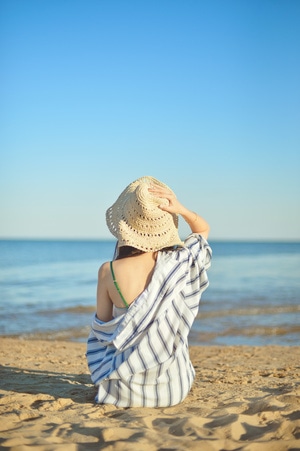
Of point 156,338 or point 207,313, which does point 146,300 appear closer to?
point 156,338

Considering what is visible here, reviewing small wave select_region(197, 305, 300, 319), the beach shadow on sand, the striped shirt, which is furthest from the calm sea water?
the striped shirt

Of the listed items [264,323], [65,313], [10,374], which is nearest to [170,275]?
[10,374]

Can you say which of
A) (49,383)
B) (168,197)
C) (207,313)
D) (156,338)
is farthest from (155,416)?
(207,313)

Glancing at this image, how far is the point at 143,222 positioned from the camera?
351 cm

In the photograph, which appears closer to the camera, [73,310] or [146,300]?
[146,300]

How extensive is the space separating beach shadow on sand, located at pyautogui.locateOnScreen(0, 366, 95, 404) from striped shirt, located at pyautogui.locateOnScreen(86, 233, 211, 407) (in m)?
0.45

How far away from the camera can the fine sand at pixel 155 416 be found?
9.24ft

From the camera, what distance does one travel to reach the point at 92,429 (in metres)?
3.06

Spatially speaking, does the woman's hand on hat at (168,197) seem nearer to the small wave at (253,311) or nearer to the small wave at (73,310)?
the small wave at (253,311)

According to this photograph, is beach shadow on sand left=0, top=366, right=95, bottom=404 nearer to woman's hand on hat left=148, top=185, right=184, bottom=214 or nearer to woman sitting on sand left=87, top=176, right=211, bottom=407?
woman sitting on sand left=87, top=176, right=211, bottom=407

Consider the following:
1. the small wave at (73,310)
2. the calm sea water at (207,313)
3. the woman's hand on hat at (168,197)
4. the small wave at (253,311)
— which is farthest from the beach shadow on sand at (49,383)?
the small wave at (253,311)

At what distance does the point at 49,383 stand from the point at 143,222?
213cm

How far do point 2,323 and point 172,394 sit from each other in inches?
319

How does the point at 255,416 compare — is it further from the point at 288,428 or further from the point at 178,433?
the point at 178,433
